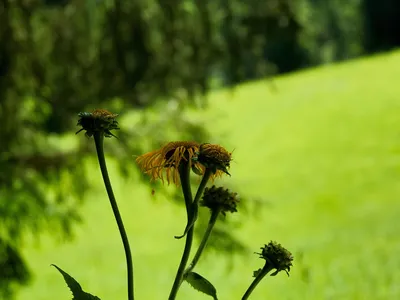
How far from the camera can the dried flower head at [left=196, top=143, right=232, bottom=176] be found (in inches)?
25.1

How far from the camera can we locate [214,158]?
0.64 metres

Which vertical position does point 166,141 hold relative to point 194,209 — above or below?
above

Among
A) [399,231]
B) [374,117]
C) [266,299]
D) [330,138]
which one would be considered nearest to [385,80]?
[374,117]

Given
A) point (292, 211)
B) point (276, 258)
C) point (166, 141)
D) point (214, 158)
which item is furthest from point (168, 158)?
point (292, 211)

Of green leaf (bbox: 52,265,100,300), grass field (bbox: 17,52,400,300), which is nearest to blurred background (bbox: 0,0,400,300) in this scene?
grass field (bbox: 17,52,400,300)

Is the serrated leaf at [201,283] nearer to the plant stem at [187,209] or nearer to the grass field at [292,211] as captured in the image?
the plant stem at [187,209]

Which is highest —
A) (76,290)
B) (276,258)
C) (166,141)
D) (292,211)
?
(292,211)

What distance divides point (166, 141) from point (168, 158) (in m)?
2.23

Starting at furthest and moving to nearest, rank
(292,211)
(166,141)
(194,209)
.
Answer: (292,211), (166,141), (194,209)

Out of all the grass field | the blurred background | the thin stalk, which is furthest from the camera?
the grass field

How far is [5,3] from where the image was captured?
2.30m

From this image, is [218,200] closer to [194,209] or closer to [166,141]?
[194,209]

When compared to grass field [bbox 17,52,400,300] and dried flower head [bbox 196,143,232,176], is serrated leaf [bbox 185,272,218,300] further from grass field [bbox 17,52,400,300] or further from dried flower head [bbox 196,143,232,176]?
grass field [bbox 17,52,400,300]

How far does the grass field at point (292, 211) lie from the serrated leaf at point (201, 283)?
1.91ft
